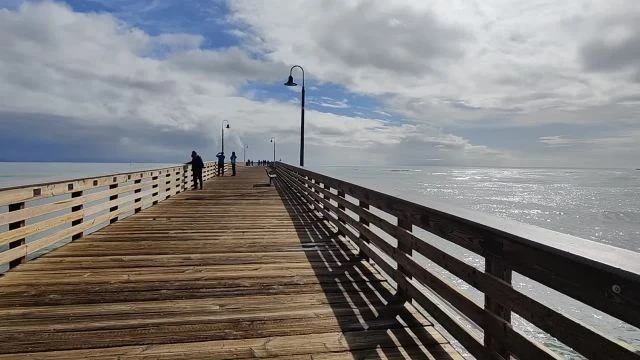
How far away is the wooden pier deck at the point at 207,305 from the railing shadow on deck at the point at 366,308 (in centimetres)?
1

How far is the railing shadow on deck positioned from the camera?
3.31 metres

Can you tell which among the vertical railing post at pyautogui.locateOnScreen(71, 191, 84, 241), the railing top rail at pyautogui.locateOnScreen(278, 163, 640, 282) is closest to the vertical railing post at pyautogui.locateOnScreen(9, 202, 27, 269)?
the vertical railing post at pyautogui.locateOnScreen(71, 191, 84, 241)

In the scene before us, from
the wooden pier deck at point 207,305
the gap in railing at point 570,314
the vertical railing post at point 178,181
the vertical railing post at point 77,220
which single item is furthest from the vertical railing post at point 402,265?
the vertical railing post at point 178,181

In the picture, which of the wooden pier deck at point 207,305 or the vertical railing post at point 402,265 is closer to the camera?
the wooden pier deck at point 207,305

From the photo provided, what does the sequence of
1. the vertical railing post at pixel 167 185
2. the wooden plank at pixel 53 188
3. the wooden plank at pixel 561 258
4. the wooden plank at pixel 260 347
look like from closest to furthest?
the wooden plank at pixel 561 258 < the wooden plank at pixel 260 347 < the wooden plank at pixel 53 188 < the vertical railing post at pixel 167 185

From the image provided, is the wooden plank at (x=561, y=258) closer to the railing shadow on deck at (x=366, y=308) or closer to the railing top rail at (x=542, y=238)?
the railing top rail at (x=542, y=238)

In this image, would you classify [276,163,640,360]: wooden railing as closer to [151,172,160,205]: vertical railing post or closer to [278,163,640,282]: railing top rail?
[278,163,640,282]: railing top rail

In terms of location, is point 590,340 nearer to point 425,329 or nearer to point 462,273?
point 462,273

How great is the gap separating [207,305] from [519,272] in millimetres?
2962

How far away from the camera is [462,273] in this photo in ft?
9.82

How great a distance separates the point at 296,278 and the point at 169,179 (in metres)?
11.5

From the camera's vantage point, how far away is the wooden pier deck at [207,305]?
329cm

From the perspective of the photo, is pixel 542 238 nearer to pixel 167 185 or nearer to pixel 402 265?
pixel 402 265

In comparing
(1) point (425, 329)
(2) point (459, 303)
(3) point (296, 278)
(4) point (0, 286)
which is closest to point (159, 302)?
(3) point (296, 278)
